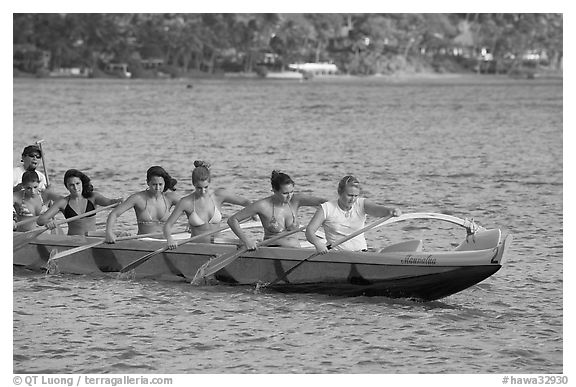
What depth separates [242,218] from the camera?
14.0 meters

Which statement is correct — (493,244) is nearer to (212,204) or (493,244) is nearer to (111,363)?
(212,204)

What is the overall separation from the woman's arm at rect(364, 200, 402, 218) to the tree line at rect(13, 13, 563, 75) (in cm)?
9395

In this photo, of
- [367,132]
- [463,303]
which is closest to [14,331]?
[463,303]

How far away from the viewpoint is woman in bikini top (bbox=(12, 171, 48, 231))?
50.9 feet

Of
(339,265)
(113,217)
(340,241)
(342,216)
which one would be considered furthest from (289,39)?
(340,241)

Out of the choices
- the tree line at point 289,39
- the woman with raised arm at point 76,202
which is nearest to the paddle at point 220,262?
the woman with raised arm at point 76,202

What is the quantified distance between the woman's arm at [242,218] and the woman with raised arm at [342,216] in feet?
2.31

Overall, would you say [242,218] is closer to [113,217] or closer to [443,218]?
[113,217]

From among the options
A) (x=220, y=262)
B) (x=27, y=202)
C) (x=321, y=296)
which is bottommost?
(x=321, y=296)

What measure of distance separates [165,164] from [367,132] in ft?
51.6

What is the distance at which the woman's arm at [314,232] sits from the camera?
13.3 m

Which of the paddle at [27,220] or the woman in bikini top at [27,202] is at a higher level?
the woman in bikini top at [27,202]

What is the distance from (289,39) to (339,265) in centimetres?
11058

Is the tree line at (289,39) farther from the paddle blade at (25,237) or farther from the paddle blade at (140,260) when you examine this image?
the paddle blade at (140,260)
